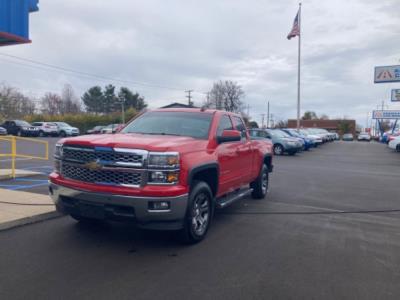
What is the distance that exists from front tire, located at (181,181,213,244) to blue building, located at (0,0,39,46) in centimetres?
584

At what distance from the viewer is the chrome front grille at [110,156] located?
4336 mm

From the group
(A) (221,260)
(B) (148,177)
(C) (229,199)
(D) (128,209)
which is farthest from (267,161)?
(D) (128,209)

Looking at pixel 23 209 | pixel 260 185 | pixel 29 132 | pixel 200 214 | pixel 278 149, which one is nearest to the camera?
pixel 200 214

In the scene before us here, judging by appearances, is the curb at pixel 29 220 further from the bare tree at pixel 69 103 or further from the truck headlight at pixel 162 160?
the bare tree at pixel 69 103

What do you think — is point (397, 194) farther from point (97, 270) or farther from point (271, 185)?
point (97, 270)

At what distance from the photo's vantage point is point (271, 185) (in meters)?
10.5

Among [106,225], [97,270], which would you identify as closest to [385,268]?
[97,270]

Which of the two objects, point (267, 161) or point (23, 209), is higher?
point (267, 161)

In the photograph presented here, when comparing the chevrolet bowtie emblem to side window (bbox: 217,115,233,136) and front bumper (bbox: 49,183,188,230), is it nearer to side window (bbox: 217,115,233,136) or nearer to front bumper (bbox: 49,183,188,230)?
front bumper (bbox: 49,183,188,230)

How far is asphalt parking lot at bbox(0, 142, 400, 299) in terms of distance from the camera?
11.9 ft

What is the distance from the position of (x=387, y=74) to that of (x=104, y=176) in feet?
121

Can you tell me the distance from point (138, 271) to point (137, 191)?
947 mm

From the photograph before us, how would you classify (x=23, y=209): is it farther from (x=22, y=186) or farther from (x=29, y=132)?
(x=29, y=132)

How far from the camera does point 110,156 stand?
4.43 m
